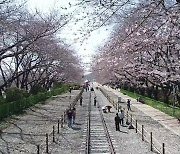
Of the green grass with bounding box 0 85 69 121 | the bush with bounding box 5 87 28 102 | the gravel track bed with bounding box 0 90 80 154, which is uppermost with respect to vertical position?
the bush with bounding box 5 87 28 102

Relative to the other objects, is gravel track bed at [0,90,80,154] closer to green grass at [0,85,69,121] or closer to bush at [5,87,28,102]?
green grass at [0,85,69,121]

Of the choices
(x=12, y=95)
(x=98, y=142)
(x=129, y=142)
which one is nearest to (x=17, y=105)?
(x=12, y=95)

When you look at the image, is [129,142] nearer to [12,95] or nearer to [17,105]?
[17,105]

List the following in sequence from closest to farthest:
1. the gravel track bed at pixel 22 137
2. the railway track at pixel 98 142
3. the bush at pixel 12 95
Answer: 1. the railway track at pixel 98 142
2. the gravel track bed at pixel 22 137
3. the bush at pixel 12 95

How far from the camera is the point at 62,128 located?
24234 millimetres

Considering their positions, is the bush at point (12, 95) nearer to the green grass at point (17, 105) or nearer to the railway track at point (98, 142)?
the green grass at point (17, 105)

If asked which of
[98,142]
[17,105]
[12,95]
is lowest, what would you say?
[98,142]

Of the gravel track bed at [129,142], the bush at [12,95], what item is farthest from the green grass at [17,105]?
the gravel track bed at [129,142]

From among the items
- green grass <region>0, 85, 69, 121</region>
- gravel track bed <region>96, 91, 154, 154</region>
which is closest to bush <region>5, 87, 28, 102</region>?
green grass <region>0, 85, 69, 121</region>

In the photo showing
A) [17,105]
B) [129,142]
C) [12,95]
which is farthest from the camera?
[12,95]

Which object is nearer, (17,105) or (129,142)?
(129,142)

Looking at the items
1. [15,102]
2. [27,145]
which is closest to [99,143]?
A: [27,145]

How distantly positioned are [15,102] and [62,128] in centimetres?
1201

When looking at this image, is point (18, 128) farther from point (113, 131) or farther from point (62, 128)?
point (113, 131)
